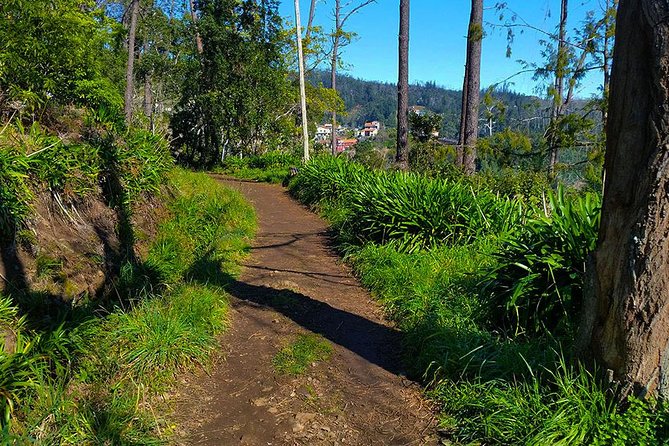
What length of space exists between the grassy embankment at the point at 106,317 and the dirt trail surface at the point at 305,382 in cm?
22

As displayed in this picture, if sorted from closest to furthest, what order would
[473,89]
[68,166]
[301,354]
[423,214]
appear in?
[301,354]
[68,166]
[423,214]
[473,89]

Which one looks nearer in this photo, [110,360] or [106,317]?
[110,360]

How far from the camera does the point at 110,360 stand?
131 inches

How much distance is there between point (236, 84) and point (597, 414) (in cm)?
1969

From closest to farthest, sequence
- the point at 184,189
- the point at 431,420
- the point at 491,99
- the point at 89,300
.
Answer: the point at 431,420, the point at 89,300, the point at 184,189, the point at 491,99

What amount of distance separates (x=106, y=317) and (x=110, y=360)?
60 centimetres

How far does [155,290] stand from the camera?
516cm

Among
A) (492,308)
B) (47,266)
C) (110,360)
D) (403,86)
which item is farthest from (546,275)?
(403,86)

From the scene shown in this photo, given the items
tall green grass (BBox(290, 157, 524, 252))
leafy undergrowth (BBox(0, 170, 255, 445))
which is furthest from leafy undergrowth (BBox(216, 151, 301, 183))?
leafy undergrowth (BBox(0, 170, 255, 445))

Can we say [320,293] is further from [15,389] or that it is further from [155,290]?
[15,389]

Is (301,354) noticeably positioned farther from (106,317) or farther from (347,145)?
(347,145)

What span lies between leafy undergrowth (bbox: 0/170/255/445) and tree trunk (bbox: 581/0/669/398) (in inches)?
97.0

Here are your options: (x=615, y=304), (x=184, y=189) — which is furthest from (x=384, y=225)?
(x=615, y=304)

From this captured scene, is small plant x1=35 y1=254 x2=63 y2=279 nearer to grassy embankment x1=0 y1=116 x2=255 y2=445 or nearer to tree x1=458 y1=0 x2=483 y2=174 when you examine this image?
grassy embankment x1=0 y1=116 x2=255 y2=445
